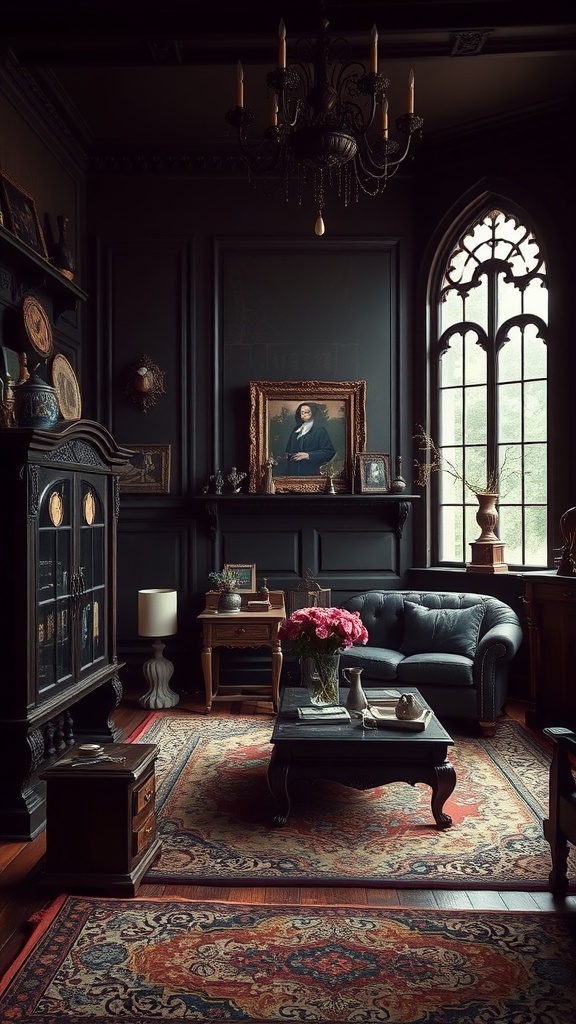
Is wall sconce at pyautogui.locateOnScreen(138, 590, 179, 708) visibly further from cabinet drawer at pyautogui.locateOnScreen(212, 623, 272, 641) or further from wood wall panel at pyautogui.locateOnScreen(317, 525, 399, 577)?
wood wall panel at pyautogui.locateOnScreen(317, 525, 399, 577)

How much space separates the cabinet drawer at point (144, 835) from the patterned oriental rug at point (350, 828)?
0.39ft

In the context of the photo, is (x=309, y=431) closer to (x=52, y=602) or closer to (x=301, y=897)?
(x=52, y=602)

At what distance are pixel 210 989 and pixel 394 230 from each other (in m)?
6.32

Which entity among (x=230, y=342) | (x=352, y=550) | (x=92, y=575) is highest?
(x=230, y=342)

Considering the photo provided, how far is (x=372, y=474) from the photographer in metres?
7.12

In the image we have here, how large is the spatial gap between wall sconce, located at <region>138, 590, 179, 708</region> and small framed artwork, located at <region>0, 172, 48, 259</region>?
111 inches

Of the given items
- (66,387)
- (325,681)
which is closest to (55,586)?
(325,681)

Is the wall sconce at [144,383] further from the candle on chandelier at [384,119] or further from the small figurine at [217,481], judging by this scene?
the candle on chandelier at [384,119]

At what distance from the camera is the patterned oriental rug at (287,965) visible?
98.9 inches

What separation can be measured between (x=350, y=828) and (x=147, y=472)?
4073 millimetres

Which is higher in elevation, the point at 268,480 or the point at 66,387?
→ the point at 66,387

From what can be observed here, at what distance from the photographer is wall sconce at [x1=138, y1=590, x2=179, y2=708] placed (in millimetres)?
6590

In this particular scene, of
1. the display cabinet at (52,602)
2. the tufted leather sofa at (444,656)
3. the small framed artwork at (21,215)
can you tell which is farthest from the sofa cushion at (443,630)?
the small framed artwork at (21,215)

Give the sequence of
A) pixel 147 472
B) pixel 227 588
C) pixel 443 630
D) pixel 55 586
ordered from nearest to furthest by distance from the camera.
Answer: pixel 55 586 < pixel 443 630 < pixel 227 588 < pixel 147 472
